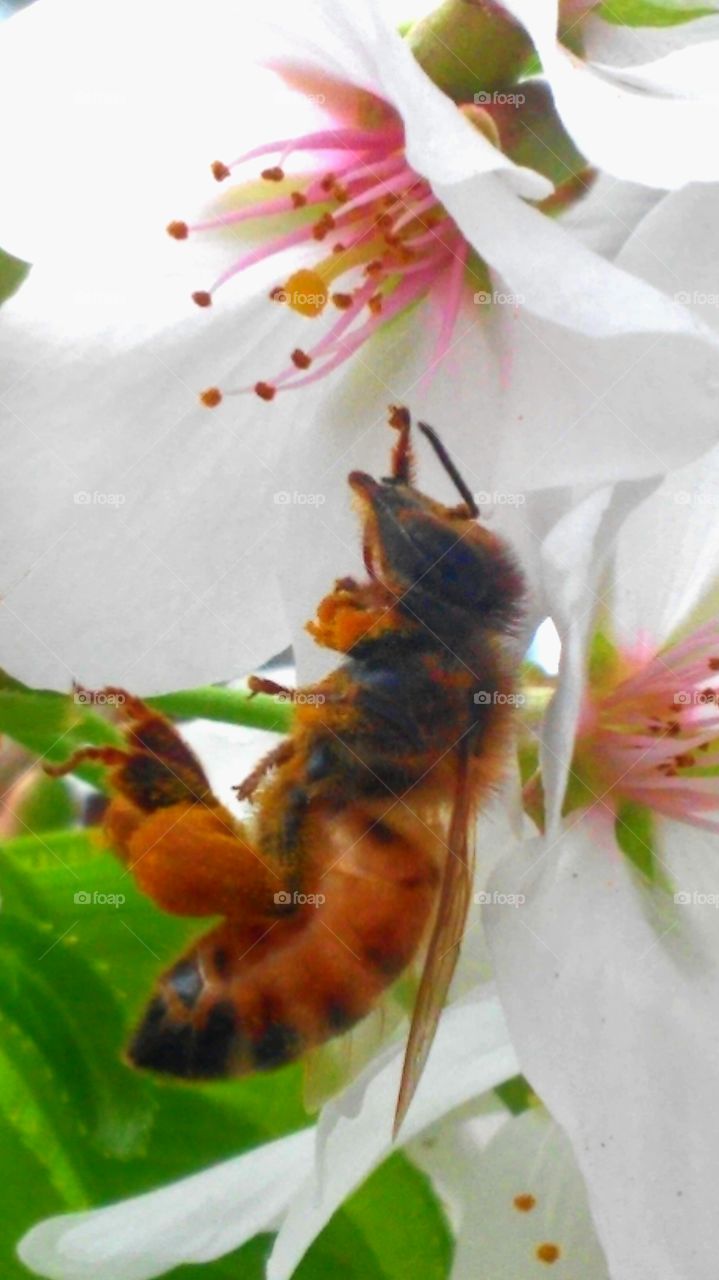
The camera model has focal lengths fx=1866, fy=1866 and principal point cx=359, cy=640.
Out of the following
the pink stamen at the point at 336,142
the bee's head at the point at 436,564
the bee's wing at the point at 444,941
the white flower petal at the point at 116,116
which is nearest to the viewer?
the bee's wing at the point at 444,941

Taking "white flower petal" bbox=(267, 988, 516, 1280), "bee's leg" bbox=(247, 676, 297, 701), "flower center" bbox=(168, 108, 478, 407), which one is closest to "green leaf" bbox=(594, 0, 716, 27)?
"flower center" bbox=(168, 108, 478, 407)

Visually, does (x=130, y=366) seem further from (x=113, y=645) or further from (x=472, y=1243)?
(x=472, y=1243)

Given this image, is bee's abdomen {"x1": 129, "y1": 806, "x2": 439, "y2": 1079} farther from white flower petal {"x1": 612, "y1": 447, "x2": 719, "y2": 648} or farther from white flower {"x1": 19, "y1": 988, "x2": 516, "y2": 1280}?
white flower petal {"x1": 612, "y1": 447, "x2": 719, "y2": 648}

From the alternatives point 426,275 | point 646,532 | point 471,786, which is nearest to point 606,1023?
point 471,786

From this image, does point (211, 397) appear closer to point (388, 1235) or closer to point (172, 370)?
point (172, 370)

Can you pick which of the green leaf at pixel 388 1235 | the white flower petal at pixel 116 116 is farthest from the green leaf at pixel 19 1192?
the white flower petal at pixel 116 116

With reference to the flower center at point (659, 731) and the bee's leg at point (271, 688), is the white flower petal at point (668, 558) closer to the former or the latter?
the flower center at point (659, 731)

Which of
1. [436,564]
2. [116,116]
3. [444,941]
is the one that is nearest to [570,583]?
[436,564]
